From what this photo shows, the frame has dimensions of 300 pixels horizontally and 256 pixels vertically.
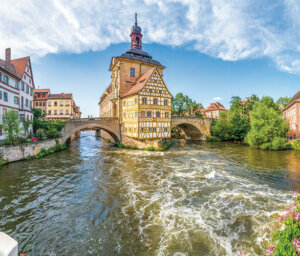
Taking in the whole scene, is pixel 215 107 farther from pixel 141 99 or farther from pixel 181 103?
pixel 141 99

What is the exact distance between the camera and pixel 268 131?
2256 cm

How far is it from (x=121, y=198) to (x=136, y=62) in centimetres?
2190

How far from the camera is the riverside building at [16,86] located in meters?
17.4

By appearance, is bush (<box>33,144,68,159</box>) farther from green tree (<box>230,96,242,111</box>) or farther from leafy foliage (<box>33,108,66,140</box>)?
green tree (<box>230,96,242,111</box>)

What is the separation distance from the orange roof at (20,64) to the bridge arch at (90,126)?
8680 millimetres

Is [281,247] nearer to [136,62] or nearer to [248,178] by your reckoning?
[248,178]

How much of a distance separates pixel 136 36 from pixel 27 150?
82.2 ft

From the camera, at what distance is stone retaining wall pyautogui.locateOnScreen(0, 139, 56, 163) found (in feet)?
46.4

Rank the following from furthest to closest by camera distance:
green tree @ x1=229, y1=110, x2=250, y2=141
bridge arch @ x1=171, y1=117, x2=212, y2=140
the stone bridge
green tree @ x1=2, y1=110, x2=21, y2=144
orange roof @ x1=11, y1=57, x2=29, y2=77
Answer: bridge arch @ x1=171, y1=117, x2=212, y2=140 < green tree @ x1=229, y1=110, x2=250, y2=141 < the stone bridge < orange roof @ x1=11, y1=57, x2=29, y2=77 < green tree @ x1=2, y1=110, x2=21, y2=144

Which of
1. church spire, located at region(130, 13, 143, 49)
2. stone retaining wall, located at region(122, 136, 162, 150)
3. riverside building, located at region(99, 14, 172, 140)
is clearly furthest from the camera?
church spire, located at region(130, 13, 143, 49)

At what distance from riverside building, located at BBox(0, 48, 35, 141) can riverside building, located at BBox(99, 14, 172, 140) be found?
1210 centimetres

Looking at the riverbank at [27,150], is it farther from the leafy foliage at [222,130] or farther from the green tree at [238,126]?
the green tree at [238,126]

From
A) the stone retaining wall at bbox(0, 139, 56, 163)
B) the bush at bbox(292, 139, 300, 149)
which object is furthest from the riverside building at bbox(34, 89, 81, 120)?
the bush at bbox(292, 139, 300, 149)

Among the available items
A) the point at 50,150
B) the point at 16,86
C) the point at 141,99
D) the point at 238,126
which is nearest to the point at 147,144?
the point at 141,99
